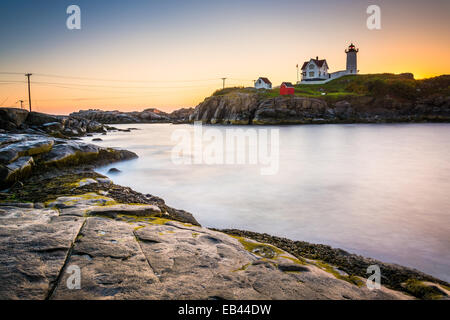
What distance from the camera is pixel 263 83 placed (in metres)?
91.4

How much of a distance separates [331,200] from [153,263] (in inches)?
331

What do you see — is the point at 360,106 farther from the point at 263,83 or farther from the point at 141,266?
the point at 141,266

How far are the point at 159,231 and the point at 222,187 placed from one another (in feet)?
24.5

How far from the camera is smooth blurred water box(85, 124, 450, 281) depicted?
6520 millimetres

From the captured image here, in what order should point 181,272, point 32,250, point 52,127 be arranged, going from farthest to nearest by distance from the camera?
1. point 52,127
2. point 32,250
3. point 181,272

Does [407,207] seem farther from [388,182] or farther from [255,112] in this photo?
[255,112]

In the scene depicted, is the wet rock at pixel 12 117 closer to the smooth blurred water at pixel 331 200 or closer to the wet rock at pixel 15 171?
the smooth blurred water at pixel 331 200

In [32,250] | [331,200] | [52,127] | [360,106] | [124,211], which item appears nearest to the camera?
[32,250]

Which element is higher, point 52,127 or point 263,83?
point 263,83

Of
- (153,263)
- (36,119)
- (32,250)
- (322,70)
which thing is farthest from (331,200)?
(322,70)

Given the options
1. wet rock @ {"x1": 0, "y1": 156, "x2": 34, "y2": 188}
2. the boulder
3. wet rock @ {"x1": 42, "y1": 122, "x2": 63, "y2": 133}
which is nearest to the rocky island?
the boulder

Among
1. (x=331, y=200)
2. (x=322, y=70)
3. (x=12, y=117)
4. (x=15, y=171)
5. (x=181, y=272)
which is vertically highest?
(x=322, y=70)

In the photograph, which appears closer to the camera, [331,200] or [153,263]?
[153,263]

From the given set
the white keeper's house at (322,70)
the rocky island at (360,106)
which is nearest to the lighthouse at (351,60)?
the white keeper's house at (322,70)
